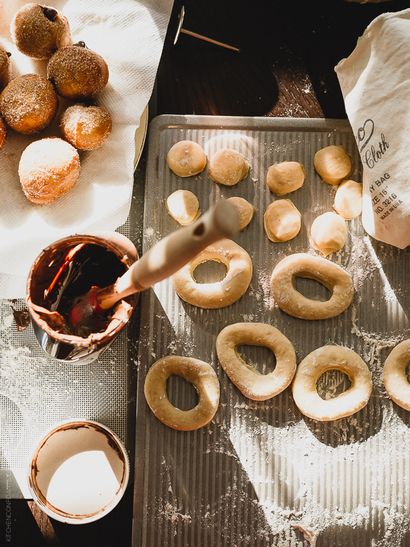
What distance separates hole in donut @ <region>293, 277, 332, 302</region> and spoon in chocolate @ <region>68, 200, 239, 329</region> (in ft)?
1.24

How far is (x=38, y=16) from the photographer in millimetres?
1041

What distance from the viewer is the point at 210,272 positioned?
3.82ft

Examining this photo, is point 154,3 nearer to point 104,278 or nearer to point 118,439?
point 104,278

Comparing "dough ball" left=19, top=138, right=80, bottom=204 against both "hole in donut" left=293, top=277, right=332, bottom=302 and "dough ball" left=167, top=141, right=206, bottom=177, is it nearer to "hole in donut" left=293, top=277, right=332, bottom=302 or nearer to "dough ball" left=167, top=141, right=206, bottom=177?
"dough ball" left=167, top=141, right=206, bottom=177

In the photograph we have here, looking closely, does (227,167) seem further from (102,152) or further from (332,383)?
(332,383)

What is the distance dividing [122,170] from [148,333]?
28cm

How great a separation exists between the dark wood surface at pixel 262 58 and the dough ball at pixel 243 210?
19 cm

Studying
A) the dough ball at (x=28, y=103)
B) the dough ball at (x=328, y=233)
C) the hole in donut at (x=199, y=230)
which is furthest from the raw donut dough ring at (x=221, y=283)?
the hole in donut at (x=199, y=230)

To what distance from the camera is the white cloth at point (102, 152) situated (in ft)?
3.51

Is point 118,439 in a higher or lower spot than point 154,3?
lower

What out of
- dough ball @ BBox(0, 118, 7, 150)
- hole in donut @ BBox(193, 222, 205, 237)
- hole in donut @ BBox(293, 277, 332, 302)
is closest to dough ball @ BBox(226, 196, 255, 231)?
hole in donut @ BBox(293, 277, 332, 302)

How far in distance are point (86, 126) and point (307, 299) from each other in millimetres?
468

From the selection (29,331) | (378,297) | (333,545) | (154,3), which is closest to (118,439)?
(29,331)

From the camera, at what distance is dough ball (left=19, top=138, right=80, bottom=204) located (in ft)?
3.35
